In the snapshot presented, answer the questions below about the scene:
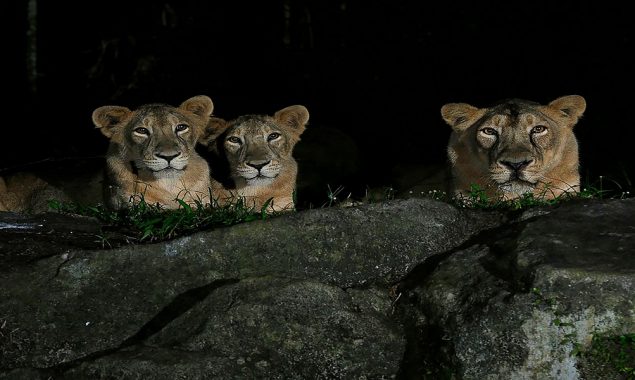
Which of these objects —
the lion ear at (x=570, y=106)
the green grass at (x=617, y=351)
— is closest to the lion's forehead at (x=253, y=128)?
the lion ear at (x=570, y=106)

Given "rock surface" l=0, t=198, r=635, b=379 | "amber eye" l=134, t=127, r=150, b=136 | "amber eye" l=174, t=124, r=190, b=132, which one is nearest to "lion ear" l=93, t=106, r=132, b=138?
"amber eye" l=134, t=127, r=150, b=136

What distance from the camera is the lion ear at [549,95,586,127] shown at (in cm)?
746

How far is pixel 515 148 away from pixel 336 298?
2.54 meters

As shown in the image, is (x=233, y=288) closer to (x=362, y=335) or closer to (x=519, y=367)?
(x=362, y=335)

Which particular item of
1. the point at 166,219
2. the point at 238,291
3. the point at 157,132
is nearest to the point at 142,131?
the point at 157,132

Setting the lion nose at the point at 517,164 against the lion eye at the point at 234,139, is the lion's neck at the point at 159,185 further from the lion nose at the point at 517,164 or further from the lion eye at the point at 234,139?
the lion nose at the point at 517,164

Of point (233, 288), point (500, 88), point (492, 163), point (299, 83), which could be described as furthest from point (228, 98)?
point (233, 288)

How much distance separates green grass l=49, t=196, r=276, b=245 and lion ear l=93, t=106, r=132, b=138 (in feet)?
4.14

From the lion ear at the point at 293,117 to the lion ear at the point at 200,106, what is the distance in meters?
0.50

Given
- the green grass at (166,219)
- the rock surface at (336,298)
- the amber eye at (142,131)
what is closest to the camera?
the rock surface at (336,298)

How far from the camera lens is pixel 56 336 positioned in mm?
Answer: 4789

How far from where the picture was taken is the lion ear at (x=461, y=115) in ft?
25.1

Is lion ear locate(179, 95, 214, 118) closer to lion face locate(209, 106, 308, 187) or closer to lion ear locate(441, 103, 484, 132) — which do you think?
lion face locate(209, 106, 308, 187)

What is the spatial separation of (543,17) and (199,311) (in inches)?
327
